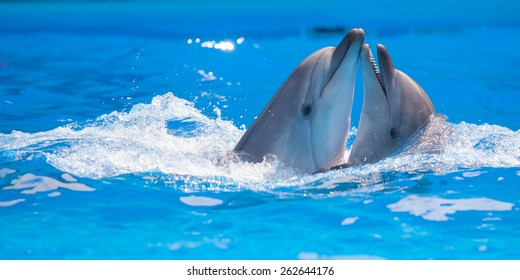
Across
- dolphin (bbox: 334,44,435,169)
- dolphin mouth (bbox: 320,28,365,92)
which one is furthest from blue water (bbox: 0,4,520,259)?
dolphin mouth (bbox: 320,28,365,92)

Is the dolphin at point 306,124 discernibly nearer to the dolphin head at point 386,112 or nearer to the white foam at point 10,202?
the dolphin head at point 386,112

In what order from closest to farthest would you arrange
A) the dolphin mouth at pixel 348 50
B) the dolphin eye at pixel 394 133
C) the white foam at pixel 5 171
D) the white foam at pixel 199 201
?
the white foam at pixel 199 201, the dolphin mouth at pixel 348 50, the dolphin eye at pixel 394 133, the white foam at pixel 5 171

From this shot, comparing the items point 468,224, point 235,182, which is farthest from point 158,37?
point 468,224

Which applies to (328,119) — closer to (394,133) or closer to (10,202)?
(394,133)

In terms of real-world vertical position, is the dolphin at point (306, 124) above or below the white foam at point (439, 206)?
above

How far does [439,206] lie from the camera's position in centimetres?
563

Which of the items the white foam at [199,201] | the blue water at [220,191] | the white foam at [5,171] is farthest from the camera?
the white foam at [5,171]

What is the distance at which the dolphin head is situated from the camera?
6.09 m

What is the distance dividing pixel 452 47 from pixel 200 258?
35.5 ft

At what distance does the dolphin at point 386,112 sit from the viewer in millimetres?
6086

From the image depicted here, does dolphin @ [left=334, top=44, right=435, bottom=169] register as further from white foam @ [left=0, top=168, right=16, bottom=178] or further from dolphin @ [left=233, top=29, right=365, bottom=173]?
white foam @ [left=0, top=168, right=16, bottom=178]

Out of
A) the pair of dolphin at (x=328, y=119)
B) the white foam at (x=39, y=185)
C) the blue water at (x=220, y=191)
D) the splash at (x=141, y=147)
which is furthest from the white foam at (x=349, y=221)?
the white foam at (x=39, y=185)

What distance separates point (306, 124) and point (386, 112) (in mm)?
658
